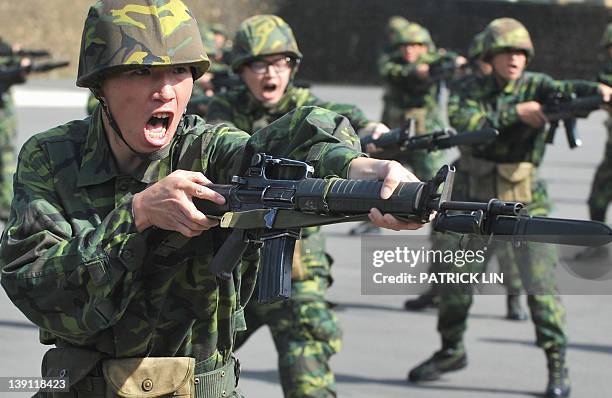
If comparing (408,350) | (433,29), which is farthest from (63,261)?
(433,29)

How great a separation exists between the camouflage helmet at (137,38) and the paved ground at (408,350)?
4.31 m

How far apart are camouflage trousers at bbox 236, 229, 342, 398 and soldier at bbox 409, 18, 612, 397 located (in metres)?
2.10

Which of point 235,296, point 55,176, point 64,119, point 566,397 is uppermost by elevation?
point 64,119

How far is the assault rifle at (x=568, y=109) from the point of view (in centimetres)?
829

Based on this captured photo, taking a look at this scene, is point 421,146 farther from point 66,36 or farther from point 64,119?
point 66,36

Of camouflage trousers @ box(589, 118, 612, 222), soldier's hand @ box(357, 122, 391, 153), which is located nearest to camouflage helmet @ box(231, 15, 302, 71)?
soldier's hand @ box(357, 122, 391, 153)

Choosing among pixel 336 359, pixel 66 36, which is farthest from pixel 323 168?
pixel 66 36

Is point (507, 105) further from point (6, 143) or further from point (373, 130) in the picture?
point (6, 143)

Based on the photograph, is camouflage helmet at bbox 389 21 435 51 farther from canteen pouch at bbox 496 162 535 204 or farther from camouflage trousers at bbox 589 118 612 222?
canteen pouch at bbox 496 162 535 204

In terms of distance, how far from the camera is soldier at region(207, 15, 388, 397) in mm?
5863

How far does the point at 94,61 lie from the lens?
352 cm

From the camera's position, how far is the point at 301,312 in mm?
6020

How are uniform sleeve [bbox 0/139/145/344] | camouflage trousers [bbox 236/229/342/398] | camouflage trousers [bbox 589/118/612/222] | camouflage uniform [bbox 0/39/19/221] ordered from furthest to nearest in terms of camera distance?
camouflage uniform [bbox 0/39/19/221]
camouflage trousers [bbox 589/118/612/222]
camouflage trousers [bbox 236/229/342/398]
uniform sleeve [bbox 0/139/145/344]

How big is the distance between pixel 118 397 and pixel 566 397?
180 inches
